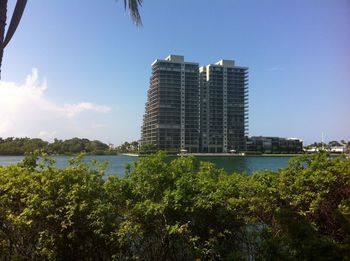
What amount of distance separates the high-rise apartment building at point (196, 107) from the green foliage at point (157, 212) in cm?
11914

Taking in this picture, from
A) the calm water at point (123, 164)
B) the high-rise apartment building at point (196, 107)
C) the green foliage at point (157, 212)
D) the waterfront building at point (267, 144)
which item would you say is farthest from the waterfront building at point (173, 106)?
the green foliage at point (157, 212)

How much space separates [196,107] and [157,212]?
134 metres

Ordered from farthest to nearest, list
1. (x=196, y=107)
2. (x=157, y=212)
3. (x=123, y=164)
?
(x=196, y=107)
(x=123, y=164)
(x=157, y=212)

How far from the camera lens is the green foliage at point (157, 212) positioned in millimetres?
4207

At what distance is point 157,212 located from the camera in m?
4.13

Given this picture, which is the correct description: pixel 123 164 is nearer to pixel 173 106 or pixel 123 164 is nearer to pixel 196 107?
pixel 173 106

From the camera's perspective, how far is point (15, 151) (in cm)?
6288

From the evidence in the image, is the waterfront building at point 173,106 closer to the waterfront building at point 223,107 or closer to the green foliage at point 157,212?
the waterfront building at point 223,107

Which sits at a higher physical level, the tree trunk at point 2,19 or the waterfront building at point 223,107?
the waterfront building at point 223,107

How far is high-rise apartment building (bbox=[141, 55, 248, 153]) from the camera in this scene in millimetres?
127312

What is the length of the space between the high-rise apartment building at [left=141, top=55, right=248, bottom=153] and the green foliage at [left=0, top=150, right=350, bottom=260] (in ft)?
391

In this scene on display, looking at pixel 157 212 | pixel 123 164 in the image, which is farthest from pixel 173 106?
pixel 157 212

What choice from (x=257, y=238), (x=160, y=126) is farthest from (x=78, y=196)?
(x=160, y=126)

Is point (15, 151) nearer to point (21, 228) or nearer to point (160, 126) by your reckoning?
point (21, 228)
